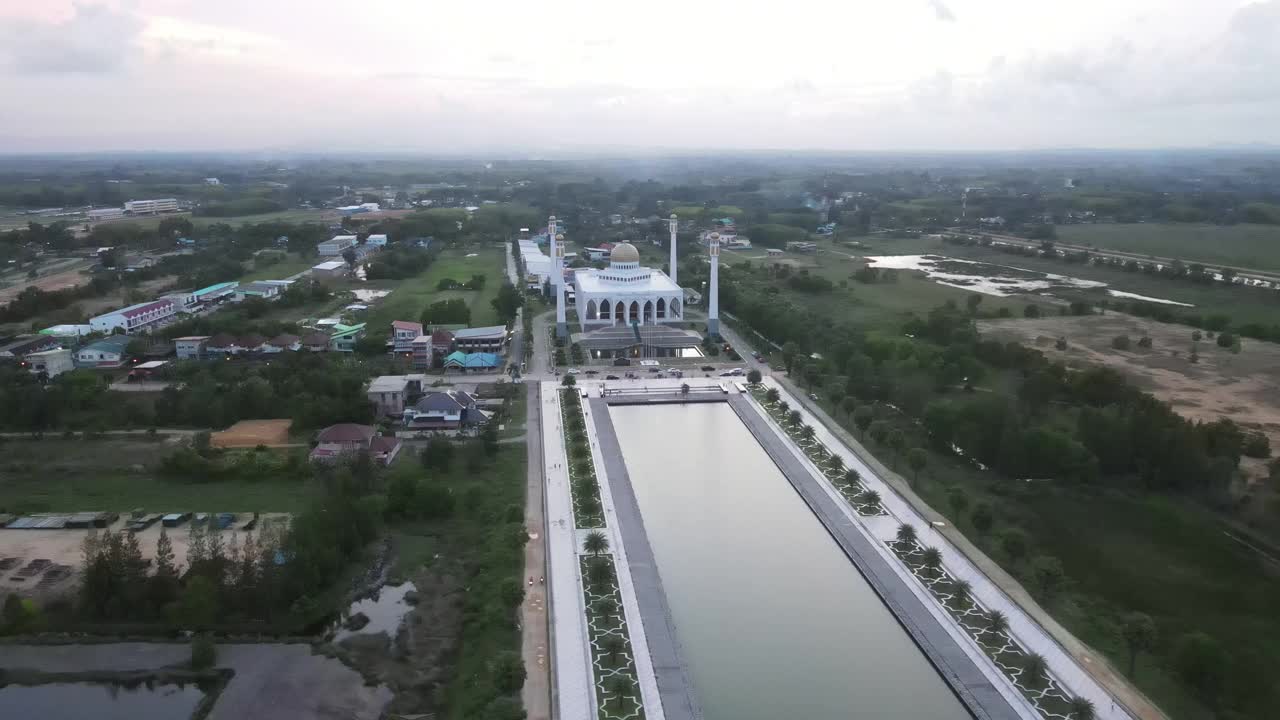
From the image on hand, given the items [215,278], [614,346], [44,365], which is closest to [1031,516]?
[614,346]

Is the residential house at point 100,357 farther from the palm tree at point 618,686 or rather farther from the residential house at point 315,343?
the palm tree at point 618,686

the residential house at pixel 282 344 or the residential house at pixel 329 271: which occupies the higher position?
the residential house at pixel 329 271

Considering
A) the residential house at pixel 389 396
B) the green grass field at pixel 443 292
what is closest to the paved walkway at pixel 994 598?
the residential house at pixel 389 396

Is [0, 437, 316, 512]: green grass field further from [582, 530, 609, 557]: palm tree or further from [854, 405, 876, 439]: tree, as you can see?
[854, 405, 876, 439]: tree

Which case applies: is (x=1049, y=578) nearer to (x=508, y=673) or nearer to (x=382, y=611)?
(x=508, y=673)

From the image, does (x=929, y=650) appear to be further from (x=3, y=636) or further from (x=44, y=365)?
(x=44, y=365)

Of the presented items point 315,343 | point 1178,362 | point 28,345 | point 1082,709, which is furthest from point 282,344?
point 1178,362

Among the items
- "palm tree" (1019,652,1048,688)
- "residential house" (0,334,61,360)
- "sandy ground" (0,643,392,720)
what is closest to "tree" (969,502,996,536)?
"palm tree" (1019,652,1048,688)
